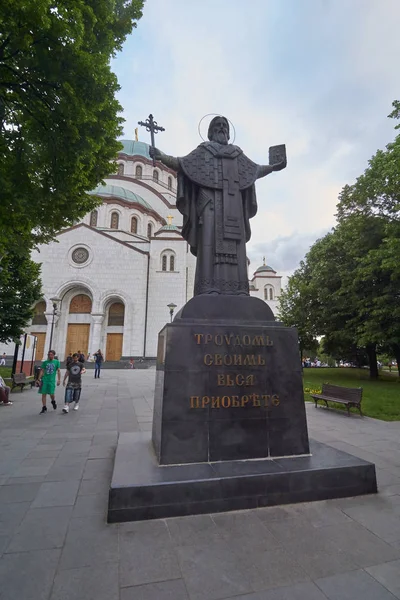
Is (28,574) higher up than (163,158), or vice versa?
(163,158)

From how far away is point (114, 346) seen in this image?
103 feet

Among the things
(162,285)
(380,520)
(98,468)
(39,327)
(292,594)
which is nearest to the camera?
(292,594)

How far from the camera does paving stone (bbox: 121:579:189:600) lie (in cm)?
200

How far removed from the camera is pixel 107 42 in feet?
23.8

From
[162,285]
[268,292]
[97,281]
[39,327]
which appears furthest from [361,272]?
[268,292]

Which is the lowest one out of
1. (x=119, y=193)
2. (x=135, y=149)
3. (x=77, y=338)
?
(x=77, y=338)

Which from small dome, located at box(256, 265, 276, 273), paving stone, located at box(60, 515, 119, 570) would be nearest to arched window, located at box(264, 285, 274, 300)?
small dome, located at box(256, 265, 276, 273)

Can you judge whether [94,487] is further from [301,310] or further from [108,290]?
[108,290]

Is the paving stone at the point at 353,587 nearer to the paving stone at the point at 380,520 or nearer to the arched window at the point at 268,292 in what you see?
the paving stone at the point at 380,520

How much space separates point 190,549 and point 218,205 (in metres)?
4.31

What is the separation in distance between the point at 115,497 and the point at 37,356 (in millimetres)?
32718

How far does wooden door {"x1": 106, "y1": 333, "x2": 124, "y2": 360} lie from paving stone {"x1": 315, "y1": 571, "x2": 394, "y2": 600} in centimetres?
3059

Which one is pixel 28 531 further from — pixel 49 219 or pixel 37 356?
Answer: pixel 37 356

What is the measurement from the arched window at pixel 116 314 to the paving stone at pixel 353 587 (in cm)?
3141
